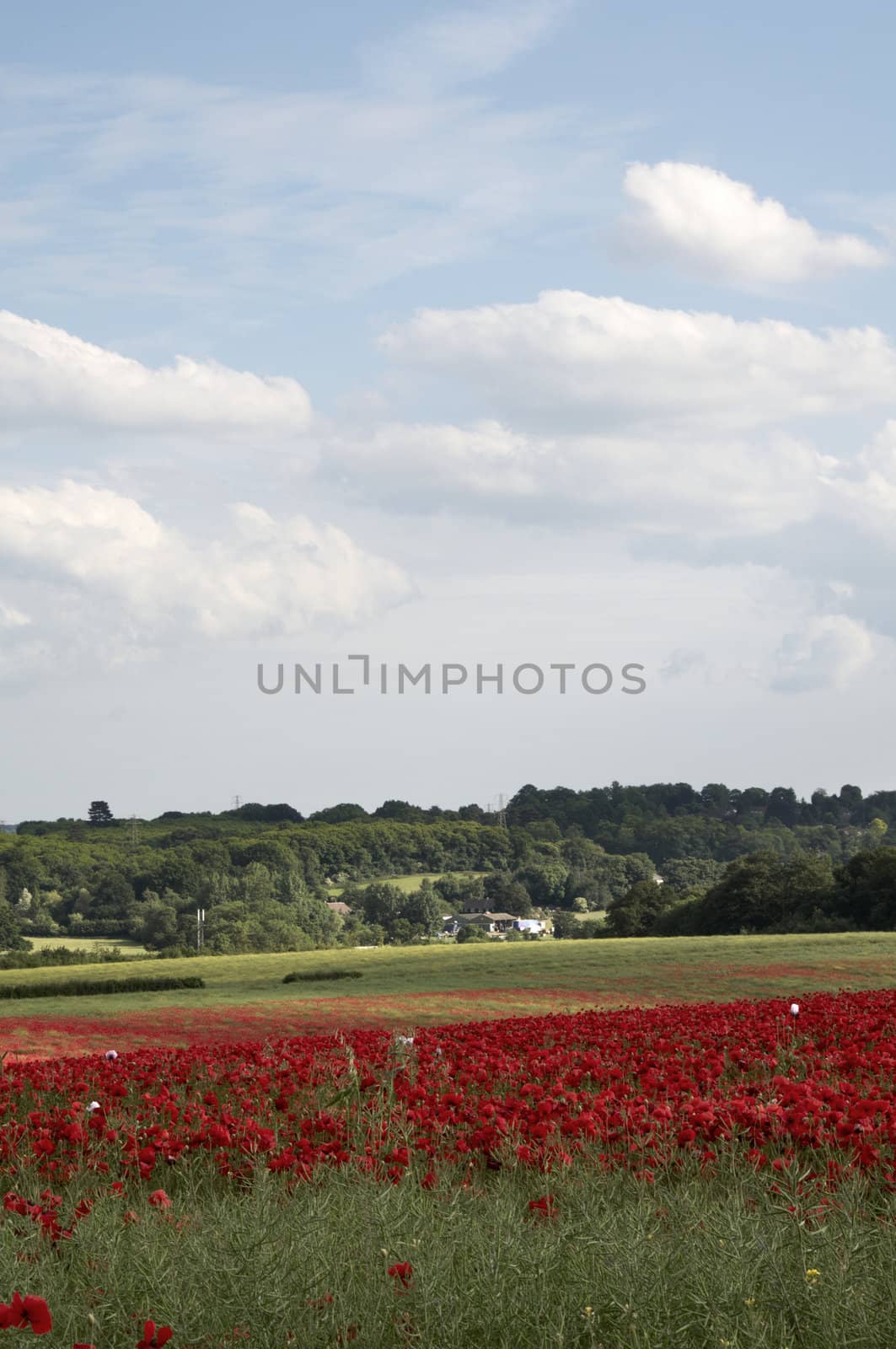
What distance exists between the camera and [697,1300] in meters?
4.59

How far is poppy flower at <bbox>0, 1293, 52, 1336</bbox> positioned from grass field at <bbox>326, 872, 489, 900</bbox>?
433 feet

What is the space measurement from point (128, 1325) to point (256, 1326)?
0.56 metres

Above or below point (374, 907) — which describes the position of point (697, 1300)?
above

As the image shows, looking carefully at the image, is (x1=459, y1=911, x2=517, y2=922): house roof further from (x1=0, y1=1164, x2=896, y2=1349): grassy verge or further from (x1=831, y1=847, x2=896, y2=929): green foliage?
(x1=0, y1=1164, x2=896, y2=1349): grassy verge

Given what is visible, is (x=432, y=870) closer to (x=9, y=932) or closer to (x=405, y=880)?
(x=405, y=880)

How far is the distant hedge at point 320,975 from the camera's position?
3897 cm

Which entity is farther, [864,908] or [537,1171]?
[864,908]

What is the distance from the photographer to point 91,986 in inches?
1460

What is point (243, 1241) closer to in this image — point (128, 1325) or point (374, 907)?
point (128, 1325)

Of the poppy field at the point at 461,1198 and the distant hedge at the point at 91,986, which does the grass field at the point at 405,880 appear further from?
the poppy field at the point at 461,1198

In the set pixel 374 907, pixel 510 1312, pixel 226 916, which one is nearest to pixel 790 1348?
pixel 510 1312

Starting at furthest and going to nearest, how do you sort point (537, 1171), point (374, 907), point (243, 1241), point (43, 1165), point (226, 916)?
point (374, 907) < point (226, 916) < point (43, 1165) < point (537, 1171) < point (243, 1241)

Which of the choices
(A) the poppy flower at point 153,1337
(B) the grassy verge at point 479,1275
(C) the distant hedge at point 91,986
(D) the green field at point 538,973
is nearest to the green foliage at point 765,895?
(D) the green field at point 538,973

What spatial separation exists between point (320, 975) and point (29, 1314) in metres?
37.1
